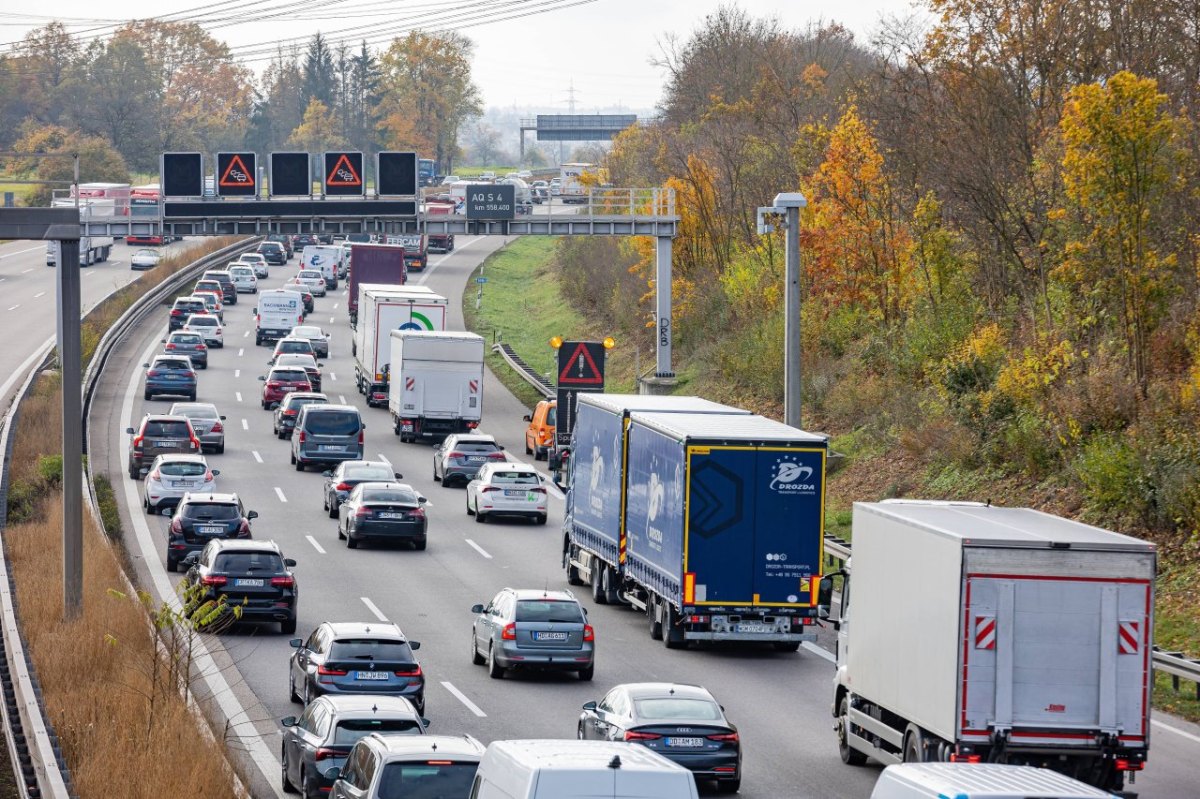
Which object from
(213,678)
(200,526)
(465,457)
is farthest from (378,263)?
(213,678)

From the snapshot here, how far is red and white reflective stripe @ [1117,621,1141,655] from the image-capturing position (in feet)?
58.1

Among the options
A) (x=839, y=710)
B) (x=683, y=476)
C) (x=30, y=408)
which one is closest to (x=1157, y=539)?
(x=683, y=476)

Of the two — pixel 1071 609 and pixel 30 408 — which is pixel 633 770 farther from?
pixel 30 408

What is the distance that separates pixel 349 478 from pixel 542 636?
16.0 m

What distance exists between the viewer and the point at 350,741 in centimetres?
1809

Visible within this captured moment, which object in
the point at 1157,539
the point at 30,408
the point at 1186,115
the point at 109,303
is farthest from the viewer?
the point at 109,303

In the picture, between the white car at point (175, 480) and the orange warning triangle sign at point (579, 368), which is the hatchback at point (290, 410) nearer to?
the orange warning triangle sign at point (579, 368)

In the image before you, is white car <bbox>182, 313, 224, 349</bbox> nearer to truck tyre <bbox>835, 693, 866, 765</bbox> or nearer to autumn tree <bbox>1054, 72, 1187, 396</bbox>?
autumn tree <bbox>1054, 72, 1187, 396</bbox>

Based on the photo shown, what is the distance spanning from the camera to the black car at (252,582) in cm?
2842

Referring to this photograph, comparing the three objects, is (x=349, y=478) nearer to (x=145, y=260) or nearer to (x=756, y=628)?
(x=756, y=628)

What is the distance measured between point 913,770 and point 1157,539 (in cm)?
1900

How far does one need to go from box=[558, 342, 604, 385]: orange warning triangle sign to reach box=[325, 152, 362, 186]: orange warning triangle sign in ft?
58.5

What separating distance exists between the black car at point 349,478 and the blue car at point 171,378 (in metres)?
18.7

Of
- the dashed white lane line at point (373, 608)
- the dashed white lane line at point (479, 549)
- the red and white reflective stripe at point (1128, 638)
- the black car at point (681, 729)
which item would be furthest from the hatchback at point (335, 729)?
the dashed white lane line at point (479, 549)
